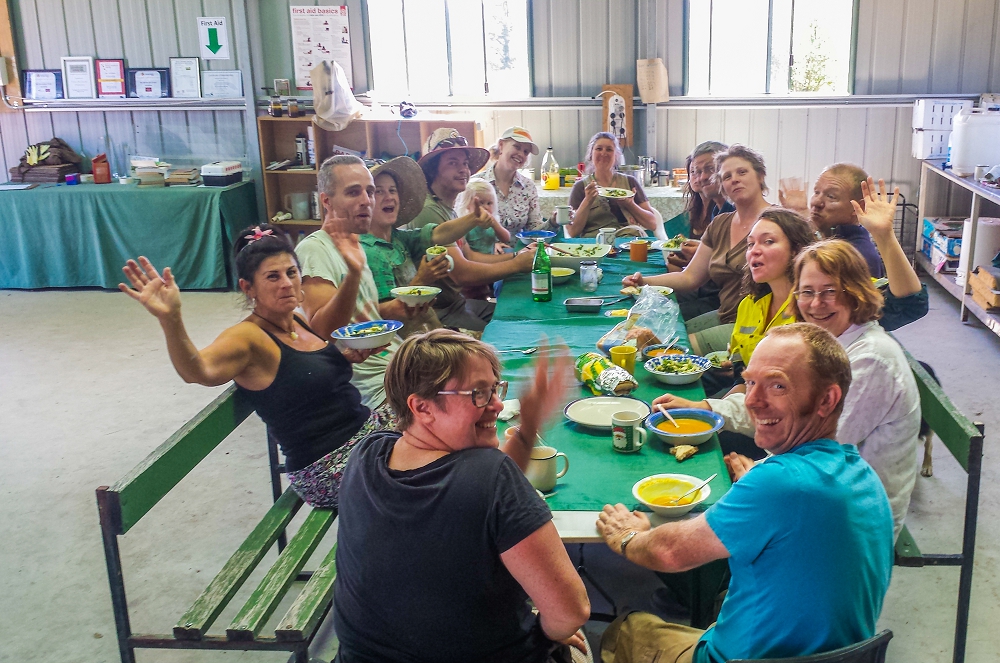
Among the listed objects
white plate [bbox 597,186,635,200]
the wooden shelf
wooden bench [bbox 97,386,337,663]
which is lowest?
the wooden shelf

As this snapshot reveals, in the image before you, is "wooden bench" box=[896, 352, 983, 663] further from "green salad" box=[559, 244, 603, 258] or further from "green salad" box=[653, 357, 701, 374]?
"green salad" box=[559, 244, 603, 258]

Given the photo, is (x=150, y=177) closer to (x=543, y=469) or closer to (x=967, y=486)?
(x=543, y=469)

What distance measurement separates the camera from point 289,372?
2779 mm

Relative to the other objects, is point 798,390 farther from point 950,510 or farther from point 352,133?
point 352,133

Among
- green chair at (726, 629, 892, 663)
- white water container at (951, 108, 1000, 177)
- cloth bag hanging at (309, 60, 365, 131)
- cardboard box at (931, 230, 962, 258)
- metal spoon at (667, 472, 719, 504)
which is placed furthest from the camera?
cloth bag hanging at (309, 60, 365, 131)

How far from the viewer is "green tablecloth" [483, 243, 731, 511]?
7.48 ft

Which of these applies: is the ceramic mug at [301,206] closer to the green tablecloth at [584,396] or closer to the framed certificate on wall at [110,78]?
the framed certificate on wall at [110,78]

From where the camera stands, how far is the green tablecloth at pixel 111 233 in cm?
786

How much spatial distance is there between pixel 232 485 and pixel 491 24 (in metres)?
5.50

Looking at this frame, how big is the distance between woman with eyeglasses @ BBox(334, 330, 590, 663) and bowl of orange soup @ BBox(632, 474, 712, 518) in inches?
17.6

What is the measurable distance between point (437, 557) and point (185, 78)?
7948 mm

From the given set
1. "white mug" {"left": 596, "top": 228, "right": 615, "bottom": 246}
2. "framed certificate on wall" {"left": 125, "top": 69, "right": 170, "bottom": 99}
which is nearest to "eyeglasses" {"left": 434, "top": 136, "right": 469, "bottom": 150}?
"white mug" {"left": 596, "top": 228, "right": 615, "bottom": 246}

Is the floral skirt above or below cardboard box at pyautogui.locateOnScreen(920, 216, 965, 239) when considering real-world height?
below

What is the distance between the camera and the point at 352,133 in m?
8.06
